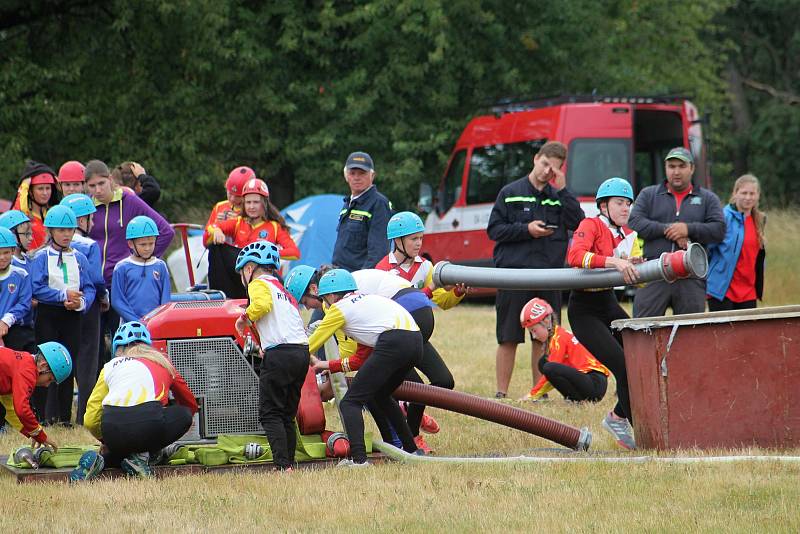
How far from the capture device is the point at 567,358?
11.5 metres

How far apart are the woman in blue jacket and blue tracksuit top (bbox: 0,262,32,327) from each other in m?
5.66

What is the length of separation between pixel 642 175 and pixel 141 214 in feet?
41.9

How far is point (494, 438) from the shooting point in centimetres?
946

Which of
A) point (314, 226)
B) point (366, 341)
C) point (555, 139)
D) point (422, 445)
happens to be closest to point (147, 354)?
point (366, 341)

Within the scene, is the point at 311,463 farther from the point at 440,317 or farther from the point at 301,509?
the point at 440,317

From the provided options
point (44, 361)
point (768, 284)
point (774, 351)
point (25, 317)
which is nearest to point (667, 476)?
point (774, 351)

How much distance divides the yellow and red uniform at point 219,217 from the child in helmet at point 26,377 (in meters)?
2.37

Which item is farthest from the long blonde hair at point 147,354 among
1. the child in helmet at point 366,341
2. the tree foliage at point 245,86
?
the tree foliage at point 245,86

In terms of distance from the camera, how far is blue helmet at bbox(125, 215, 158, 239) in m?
10.1

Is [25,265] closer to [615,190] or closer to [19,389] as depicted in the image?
[19,389]

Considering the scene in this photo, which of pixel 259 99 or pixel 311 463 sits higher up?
pixel 259 99

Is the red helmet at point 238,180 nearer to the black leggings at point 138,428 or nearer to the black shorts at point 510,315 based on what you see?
the black shorts at point 510,315

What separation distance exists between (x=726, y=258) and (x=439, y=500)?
5218 mm

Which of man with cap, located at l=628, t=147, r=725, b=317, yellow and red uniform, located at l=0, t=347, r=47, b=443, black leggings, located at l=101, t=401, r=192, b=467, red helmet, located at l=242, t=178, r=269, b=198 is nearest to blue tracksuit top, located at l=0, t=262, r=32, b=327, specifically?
yellow and red uniform, located at l=0, t=347, r=47, b=443
